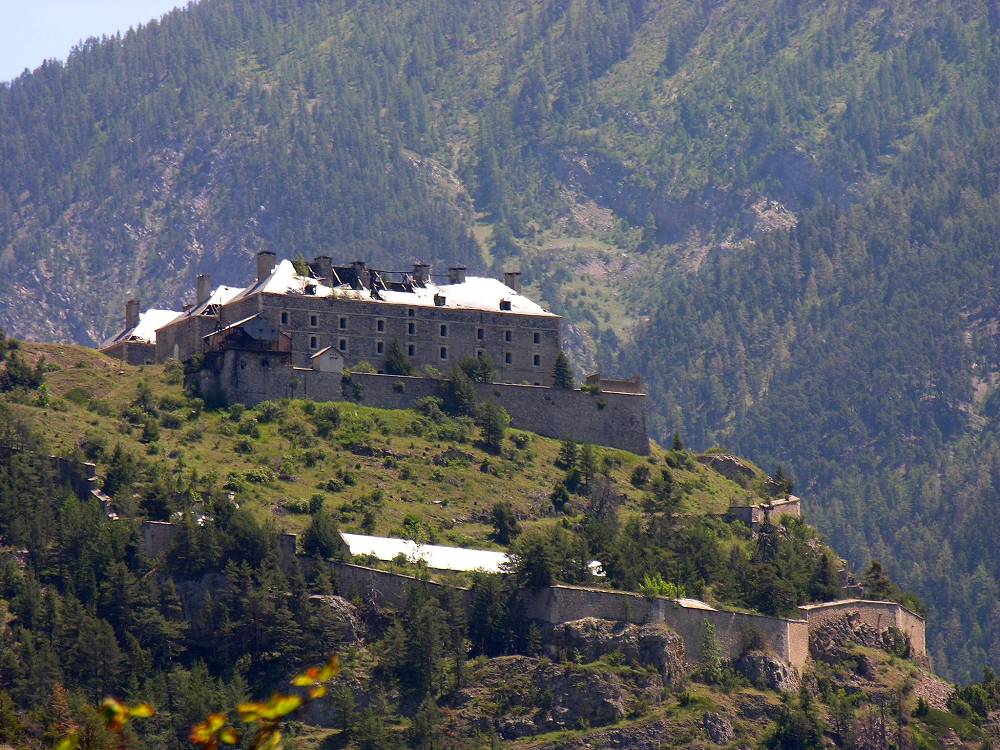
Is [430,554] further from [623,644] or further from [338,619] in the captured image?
[623,644]

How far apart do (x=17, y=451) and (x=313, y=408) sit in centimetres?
1870

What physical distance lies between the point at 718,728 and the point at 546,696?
8176mm

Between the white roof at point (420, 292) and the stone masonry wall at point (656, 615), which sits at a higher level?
the white roof at point (420, 292)

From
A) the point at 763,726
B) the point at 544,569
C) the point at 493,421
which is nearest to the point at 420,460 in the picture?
the point at 493,421

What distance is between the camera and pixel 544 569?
126 m

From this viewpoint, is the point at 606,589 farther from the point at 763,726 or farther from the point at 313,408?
the point at 313,408

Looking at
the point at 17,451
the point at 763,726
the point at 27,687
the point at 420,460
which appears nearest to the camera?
the point at 27,687

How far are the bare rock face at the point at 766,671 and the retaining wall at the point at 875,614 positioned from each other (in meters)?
4.68

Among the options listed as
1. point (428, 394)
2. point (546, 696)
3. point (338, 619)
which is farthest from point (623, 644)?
point (428, 394)

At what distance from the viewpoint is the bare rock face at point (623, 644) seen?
124 m

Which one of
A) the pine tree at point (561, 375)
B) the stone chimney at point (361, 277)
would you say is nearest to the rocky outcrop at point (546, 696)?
the pine tree at point (561, 375)

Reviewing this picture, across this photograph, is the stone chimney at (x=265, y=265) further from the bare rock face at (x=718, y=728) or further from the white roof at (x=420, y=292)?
the bare rock face at (x=718, y=728)

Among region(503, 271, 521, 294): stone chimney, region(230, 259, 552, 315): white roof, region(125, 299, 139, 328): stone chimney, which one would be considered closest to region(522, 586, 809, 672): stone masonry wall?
region(230, 259, 552, 315): white roof

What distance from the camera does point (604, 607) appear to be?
12538 cm
